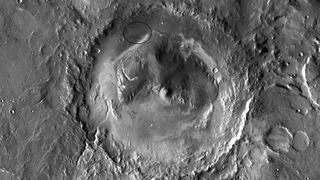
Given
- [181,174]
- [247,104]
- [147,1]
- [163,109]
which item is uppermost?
[147,1]

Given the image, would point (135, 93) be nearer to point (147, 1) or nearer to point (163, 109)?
point (163, 109)

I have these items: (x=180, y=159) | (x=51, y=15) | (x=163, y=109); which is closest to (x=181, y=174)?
(x=180, y=159)

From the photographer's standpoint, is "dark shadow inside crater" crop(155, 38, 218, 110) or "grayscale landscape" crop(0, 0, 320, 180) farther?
"dark shadow inside crater" crop(155, 38, 218, 110)

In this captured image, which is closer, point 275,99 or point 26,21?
point 275,99

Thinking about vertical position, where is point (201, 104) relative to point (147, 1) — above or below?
below

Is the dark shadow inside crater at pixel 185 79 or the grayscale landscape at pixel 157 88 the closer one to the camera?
the grayscale landscape at pixel 157 88

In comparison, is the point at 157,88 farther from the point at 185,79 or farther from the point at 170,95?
the point at 185,79

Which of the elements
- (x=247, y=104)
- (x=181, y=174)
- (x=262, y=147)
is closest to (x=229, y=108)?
(x=247, y=104)

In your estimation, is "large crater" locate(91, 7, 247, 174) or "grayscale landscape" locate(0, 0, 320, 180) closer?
"grayscale landscape" locate(0, 0, 320, 180)
